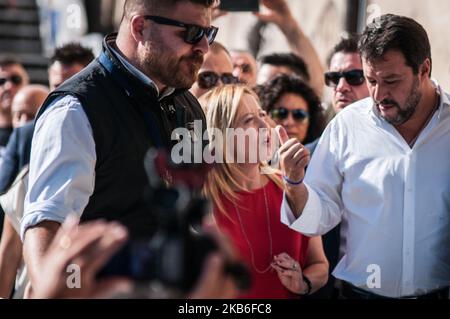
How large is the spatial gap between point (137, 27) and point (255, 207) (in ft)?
2.97

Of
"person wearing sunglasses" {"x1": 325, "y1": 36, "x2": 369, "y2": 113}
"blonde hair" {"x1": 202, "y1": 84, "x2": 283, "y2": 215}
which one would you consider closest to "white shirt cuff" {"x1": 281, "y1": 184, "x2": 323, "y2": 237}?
"blonde hair" {"x1": 202, "y1": 84, "x2": 283, "y2": 215}

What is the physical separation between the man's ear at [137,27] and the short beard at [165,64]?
37 mm

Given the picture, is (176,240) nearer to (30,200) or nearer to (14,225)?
(30,200)

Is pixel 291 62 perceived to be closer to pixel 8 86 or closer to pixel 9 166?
pixel 9 166

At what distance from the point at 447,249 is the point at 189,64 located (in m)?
1.10

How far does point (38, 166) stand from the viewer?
8.51 ft

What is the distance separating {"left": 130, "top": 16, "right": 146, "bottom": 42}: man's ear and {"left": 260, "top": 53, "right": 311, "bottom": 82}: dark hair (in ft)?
8.17

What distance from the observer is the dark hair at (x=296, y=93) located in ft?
14.9

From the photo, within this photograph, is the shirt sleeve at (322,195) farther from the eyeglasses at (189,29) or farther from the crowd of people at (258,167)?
the eyeglasses at (189,29)

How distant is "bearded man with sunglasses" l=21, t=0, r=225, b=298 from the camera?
2.55 meters

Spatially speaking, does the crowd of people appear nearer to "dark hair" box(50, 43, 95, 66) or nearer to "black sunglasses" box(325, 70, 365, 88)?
"black sunglasses" box(325, 70, 365, 88)
